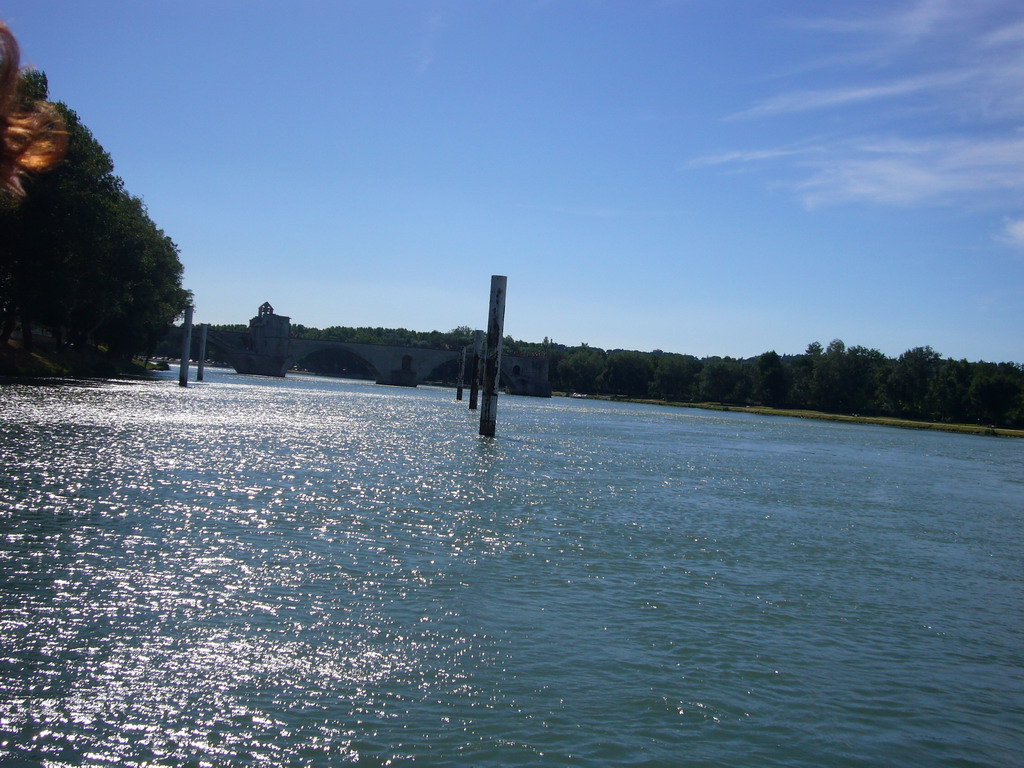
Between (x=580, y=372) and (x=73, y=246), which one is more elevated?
(x=73, y=246)

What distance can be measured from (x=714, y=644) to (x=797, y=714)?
217 cm

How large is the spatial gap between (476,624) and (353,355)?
472 ft

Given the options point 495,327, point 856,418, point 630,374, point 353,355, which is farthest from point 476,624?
point 630,374

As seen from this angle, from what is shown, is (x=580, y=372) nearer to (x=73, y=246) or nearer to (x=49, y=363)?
(x=49, y=363)

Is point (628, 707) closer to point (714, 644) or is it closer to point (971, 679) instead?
point (714, 644)

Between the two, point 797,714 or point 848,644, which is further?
point 848,644

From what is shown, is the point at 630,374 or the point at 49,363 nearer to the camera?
the point at 49,363

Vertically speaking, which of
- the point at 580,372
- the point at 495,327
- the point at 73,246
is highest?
the point at 73,246

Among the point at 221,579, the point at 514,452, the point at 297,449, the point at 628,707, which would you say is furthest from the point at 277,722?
the point at 514,452

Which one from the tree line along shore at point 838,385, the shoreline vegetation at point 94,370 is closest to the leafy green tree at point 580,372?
the tree line along shore at point 838,385

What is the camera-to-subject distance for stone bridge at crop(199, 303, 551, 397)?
148000 millimetres

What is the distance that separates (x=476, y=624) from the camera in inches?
445

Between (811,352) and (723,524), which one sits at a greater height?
(811,352)

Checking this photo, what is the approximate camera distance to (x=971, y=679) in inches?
436
